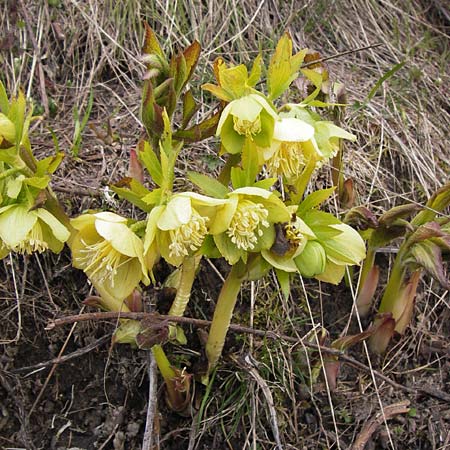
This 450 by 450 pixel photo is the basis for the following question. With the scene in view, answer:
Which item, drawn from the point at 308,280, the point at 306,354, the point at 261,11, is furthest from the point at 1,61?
the point at 306,354

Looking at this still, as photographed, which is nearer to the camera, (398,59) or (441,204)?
(441,204)

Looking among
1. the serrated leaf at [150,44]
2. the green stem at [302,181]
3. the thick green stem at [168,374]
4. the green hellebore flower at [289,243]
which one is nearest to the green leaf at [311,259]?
the green hellebore flower at [289,243]

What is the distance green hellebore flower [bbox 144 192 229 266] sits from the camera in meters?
0.98

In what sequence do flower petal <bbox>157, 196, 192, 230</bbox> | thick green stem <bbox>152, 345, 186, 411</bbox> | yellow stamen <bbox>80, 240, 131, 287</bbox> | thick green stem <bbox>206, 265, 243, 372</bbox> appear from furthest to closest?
thick green stem <bbox>152, 345, 186, 411</bbox> → thick green stem <bbox>206, 265, 243, 372</bbox> → yellow stamen <bbox>80, 240, 131, 287</bbox> → flower petal <bbox>157, 196, 192, 230</bbox>

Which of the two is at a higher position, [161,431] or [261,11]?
[261,11]

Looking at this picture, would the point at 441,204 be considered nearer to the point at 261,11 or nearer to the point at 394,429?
the point at 394,429

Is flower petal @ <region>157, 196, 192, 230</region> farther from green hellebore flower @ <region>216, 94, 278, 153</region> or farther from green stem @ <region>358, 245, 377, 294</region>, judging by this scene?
green stem @ <region>358, 245, 377, 294</region>

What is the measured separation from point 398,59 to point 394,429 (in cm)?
134

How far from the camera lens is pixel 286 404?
4.99ft

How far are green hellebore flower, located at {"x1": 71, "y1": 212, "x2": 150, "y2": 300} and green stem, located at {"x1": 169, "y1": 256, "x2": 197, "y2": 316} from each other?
165 mm

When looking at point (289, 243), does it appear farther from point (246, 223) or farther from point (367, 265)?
point (367, 265)

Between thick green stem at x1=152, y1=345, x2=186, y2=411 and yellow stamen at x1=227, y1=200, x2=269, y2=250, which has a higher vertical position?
yellow stamen at x1=227, y1=200, x2=269, y2=250

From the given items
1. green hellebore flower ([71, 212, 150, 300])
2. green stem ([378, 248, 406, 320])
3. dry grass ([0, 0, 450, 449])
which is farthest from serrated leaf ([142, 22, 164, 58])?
green stem ([378, 248, 406, 320])

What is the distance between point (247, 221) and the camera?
3.28ft
